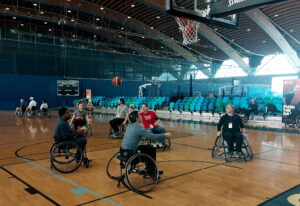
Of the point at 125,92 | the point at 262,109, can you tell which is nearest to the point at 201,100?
the point at 262,109

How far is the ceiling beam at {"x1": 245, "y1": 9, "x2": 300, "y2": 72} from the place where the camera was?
17.1 meters

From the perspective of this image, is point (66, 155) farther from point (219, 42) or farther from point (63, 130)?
point (219, 42)

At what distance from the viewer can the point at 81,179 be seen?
347 centimetres

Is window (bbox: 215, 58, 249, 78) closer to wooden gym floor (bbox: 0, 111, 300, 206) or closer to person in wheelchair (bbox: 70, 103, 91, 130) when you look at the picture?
wooden gym floor (bbox: 0, 111, 300, 206)

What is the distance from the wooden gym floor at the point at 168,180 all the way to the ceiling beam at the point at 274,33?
554 inches

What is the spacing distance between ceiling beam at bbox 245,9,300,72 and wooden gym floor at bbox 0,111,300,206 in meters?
14.1

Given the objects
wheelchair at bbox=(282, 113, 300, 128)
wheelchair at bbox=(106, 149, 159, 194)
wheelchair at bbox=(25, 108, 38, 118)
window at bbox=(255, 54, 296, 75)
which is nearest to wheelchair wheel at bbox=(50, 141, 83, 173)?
wheelchair at bbox=(106, 149, 159, 194)

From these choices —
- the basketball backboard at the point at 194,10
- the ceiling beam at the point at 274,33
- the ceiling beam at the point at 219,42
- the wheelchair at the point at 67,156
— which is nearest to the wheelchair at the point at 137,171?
the wheelchair at the point at 67,156

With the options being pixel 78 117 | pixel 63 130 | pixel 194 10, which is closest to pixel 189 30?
pixel 194 10

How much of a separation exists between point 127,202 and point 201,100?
9826mm

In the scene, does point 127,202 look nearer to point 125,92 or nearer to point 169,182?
point 169,182

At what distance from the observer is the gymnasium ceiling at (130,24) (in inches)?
696

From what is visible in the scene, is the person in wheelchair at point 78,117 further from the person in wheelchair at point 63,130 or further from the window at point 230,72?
the window at point 230,72

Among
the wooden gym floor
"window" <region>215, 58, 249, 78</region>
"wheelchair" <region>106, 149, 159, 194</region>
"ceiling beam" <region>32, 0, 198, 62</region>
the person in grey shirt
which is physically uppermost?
"ceiling beam" <region>32, 0, 198, 62</region>
